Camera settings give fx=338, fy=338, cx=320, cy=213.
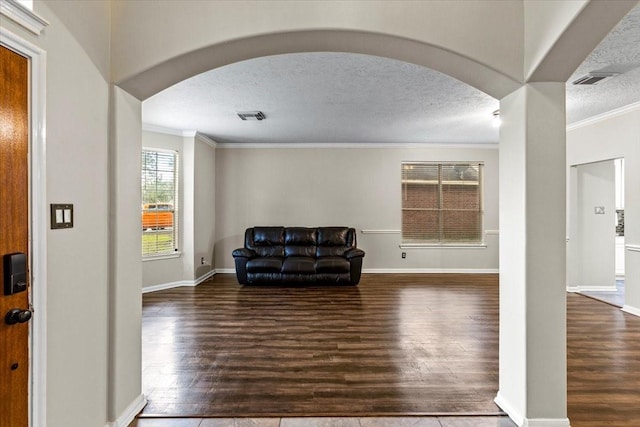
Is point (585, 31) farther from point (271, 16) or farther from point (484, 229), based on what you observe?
point (484, 229)

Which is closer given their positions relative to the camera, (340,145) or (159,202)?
(159,202)

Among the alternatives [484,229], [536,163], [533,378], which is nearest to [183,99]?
[536,163]

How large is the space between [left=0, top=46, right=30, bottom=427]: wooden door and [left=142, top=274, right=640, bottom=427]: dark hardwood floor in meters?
1.04

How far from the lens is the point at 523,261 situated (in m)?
2.11

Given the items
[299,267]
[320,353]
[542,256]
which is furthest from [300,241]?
[542,256]

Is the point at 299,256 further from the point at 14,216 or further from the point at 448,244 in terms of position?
the point at 14,216

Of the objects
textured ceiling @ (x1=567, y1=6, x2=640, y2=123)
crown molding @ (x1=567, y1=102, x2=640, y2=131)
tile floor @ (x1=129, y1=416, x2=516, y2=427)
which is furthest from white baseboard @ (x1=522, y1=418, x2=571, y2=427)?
crown molding @ (x1=567, y1=102, x2=640, y2=131)

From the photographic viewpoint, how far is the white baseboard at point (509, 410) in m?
2.11

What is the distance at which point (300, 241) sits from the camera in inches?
261

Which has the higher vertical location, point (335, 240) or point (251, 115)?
point (251, 115)

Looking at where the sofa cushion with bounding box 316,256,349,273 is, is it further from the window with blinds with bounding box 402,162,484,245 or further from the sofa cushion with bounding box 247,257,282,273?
the window with blinds with bounding box 402,162,484,245

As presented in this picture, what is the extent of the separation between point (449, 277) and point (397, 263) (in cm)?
106

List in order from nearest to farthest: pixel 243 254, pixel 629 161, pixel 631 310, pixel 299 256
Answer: pixel 631 310
pixel 629 161
pixel 243 254
pixel 299 256

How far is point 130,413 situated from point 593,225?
7.00 m
